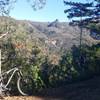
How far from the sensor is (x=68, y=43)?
309 feet

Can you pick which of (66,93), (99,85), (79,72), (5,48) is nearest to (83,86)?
(99,85)

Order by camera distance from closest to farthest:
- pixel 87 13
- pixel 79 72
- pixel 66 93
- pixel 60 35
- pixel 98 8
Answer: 1. pixel 66 93
2. pixel 79 72
3. pixel 98 8
4. pixel 87 13
5. pixel 60 35

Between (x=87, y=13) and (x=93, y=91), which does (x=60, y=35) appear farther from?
(x=93, y=91)

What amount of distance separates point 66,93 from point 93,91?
1.05 meters

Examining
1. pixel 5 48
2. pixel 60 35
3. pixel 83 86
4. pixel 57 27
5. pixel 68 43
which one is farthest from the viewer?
pixel 57 27

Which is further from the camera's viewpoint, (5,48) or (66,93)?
(5,48)

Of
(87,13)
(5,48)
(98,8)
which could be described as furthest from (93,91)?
(87,13)

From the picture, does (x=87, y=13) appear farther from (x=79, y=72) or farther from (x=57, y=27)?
(x=57, y=27)

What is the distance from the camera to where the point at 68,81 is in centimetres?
1627

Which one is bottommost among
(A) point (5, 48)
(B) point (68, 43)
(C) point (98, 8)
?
(B) point (68, 43)

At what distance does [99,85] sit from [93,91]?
163 cm

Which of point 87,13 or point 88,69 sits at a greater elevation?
point 87,13

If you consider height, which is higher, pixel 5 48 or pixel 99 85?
pixel 5 48

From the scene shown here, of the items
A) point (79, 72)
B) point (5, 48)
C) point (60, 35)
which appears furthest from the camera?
point (60, 35)
